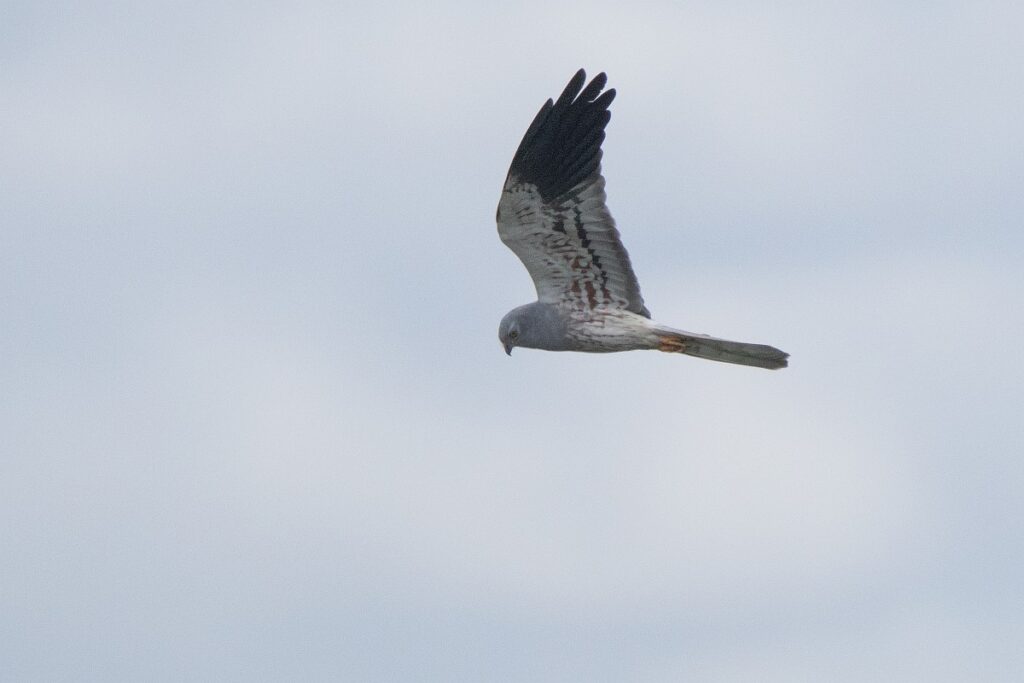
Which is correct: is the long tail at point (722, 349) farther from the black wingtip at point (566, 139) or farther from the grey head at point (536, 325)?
the black wingtip at point (566, 139)

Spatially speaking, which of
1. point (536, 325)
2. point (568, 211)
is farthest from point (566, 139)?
point (536, 325)

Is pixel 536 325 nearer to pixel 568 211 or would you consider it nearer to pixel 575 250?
pixel 575 250

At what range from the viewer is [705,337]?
57.9 ft

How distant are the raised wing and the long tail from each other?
1.94 feet

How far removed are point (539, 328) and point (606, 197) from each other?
1.49m

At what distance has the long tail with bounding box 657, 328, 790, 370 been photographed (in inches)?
694

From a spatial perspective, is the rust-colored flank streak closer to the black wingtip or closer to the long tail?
the long tail

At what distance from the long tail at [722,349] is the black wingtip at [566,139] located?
177cm

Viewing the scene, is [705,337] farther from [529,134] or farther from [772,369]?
[529,134]

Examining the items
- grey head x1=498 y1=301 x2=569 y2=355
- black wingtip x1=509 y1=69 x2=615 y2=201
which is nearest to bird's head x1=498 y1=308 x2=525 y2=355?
grey head x1=498 y1=301 x2=569 y2=355

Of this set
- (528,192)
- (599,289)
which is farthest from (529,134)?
(599,289)

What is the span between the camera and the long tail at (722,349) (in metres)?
17.6

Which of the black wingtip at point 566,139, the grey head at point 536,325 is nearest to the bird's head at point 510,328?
the grey head at point 536,325

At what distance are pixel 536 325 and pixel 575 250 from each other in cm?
86
